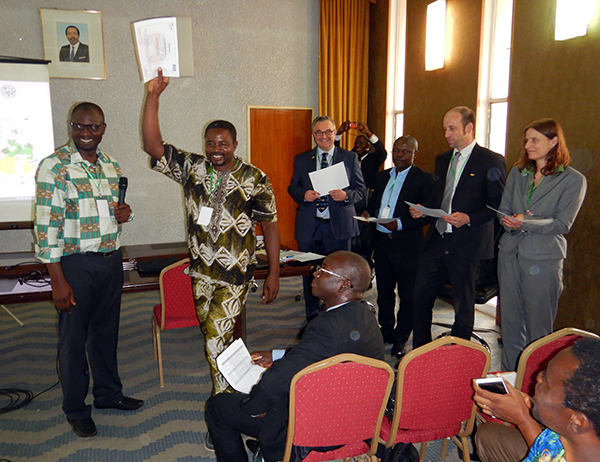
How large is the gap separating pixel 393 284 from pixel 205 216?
2.08m

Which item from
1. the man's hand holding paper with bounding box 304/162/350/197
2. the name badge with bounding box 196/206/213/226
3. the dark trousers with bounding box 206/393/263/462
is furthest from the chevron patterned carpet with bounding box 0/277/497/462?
the man's hand holding paper with bounding box 304/162/350/197

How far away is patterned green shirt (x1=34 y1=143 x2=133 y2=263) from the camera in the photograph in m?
2.37

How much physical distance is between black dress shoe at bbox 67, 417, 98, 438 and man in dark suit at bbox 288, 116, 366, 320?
1877 mm

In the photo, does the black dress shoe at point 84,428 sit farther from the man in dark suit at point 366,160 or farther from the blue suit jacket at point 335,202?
the man in dark suit at point 366,160

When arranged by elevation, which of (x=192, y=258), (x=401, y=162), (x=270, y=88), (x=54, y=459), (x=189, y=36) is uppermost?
(x=189, y=36)

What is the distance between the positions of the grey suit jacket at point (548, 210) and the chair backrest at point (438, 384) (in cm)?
125

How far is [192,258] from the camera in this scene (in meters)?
2.54

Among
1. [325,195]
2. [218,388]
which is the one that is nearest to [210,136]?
[218,388]

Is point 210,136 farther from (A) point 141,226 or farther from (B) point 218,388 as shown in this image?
(A) point 141,226

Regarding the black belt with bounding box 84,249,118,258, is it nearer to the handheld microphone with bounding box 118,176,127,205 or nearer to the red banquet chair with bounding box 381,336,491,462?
the handheld microphone with bounding box 118,176,127,205

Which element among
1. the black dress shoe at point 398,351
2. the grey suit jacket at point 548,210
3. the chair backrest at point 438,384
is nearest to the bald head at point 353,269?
the chair backrest at point 438,384

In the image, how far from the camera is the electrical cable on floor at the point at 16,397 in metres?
3.01

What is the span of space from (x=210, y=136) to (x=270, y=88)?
460cm

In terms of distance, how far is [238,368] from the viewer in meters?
2.02
